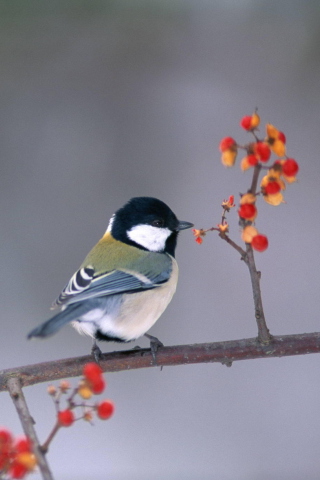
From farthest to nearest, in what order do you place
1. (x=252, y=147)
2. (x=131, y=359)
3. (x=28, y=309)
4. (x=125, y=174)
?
(x=125, y=174), (x=28, y=309), (x=131, y=359), (x=252, y=147)

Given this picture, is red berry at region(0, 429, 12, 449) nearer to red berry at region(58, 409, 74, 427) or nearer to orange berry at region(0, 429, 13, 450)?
orange berry at region(0, 429, 13, 450)

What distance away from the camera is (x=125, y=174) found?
6.64ft

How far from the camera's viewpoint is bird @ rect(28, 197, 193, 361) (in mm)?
1134

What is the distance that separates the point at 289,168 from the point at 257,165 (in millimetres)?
49

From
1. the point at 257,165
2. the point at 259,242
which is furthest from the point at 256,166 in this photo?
the point at 259,242

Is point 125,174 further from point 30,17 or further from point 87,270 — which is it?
point 87,270

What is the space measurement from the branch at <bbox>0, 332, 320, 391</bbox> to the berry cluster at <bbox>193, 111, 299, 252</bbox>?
0.27m

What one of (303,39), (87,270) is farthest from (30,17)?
(87,270)

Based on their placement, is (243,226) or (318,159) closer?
(243,226)

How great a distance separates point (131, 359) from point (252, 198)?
478 millimetres

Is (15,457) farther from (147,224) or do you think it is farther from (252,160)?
(147,224)

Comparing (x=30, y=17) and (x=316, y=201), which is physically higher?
(x=30, y=17)

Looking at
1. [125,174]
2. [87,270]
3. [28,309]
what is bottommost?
[28,309]

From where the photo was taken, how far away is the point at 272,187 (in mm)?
765
